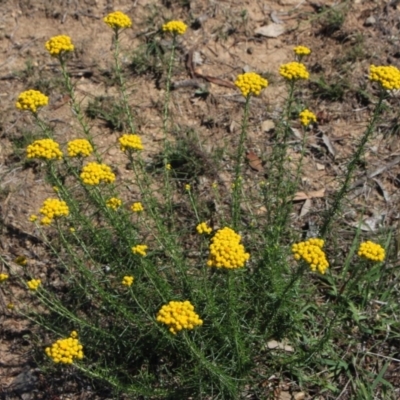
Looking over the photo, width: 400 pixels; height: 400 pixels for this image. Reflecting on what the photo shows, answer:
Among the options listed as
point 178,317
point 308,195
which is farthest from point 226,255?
point 308,195

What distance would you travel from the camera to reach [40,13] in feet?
22.5

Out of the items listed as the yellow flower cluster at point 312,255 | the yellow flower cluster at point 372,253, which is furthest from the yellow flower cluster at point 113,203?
the yellow flower cluster at point 372,253

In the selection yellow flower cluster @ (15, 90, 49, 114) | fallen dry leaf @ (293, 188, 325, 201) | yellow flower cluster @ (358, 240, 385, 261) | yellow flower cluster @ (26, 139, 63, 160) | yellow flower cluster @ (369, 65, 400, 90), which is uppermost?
yellow flower cluster @ (369, 65, 400, 90)

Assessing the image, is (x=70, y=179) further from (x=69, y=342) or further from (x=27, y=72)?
(x=69, y=342)

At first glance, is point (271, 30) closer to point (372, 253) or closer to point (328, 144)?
point (328, 144)

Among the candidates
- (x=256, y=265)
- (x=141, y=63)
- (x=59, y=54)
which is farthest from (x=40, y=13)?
(x=256, y=265)

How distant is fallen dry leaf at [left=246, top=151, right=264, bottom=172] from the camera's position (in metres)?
5.54

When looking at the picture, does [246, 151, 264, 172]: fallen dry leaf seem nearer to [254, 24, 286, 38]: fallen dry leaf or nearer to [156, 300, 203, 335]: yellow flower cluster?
[254, 24, 286, 38]: fallen dry leaf

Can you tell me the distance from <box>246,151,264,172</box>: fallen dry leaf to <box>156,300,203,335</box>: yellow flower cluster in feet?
8.74

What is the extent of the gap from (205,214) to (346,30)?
8.97 ft

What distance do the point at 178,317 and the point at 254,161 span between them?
2.80 m

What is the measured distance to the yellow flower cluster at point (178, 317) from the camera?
301 centimetres

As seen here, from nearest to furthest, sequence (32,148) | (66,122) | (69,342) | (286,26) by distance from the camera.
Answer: (69,342) < (32,148) < (66,122) < (286,26)

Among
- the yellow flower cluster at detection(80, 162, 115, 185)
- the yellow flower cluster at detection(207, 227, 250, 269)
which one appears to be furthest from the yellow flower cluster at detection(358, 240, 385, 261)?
the yellow flower cluster at detection(80, 162, 115, 185)
